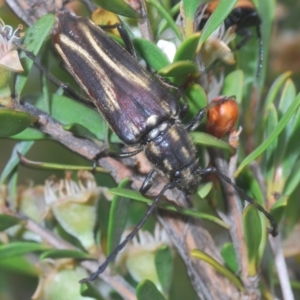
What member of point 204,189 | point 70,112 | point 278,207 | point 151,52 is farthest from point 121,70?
point 278,207

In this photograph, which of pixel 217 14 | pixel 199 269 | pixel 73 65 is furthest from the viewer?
pixel 73 65

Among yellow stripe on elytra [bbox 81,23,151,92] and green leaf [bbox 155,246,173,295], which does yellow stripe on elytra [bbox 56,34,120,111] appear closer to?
yellow stripe on elytra [bbox 81,23,151,92]

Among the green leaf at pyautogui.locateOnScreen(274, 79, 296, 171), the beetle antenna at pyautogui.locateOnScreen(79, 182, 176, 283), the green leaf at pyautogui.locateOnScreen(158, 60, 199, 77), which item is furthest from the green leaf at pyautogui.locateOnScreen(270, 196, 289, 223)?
the green leaf at pyautogui.locateOnScreen(158, 60, 199, 77)

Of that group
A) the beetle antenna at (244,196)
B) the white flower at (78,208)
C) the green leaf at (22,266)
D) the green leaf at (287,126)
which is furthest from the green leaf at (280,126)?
the green leaf at (22,266)

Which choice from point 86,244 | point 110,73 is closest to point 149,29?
point 110,73

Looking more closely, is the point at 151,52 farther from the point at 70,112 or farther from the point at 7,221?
the point at 7,221

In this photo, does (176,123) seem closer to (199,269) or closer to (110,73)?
(110,73)
